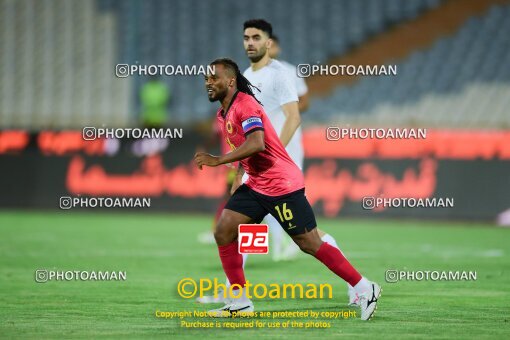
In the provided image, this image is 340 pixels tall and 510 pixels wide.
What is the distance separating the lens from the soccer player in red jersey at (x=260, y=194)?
24.0 ft

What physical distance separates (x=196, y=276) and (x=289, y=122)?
2.39 m

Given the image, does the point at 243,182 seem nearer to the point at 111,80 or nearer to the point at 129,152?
the point at 129,152

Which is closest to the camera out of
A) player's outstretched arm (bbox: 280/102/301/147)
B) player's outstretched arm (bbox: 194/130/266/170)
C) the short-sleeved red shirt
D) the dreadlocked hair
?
player's outstretched arm (bbox: 194/130/266/170)

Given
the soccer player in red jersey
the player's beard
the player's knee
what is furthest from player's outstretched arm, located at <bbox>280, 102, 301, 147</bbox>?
the player's knee

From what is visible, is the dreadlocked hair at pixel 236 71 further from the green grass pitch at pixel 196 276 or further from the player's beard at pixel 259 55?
the green grass pitch at pixel 196 276

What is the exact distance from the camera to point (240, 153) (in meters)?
7.02

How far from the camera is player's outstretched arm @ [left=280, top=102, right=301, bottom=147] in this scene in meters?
8.55

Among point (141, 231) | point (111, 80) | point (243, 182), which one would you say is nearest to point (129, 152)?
point (141, 231)

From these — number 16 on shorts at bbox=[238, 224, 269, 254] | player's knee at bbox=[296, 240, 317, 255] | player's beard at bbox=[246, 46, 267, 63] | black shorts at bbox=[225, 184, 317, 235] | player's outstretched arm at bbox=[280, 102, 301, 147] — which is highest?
player's beard at bbox=[246, 46, 267, 63]

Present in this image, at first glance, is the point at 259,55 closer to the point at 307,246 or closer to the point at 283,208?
the point at 283,208

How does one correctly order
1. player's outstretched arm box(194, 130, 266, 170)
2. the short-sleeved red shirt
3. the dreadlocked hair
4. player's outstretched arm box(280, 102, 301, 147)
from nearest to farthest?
player's outstretched arm box(194, 130, 266, 170), the short-sleeved red shirt, the dreadlocked hair, player's outstretched arm box(280, 102, 301, 147)

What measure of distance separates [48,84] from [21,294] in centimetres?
1611

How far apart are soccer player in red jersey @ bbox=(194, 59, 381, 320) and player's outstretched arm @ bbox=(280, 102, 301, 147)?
3.57 ft

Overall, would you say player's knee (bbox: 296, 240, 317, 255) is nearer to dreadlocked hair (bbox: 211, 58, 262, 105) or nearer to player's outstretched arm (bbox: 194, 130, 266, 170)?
player's outstretched arm (bbox: 194, 130, 266, 170)
